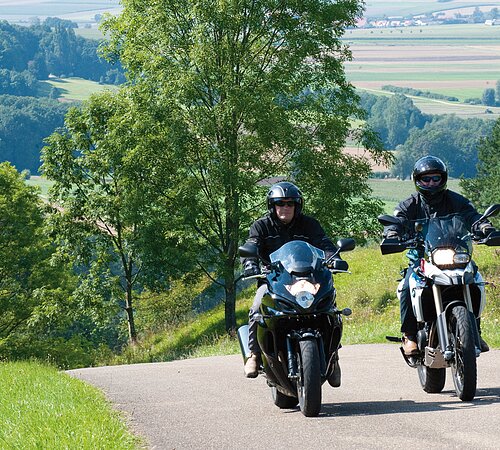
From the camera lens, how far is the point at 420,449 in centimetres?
595

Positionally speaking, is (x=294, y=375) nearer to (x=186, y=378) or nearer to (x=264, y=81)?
(x=186, y=378)

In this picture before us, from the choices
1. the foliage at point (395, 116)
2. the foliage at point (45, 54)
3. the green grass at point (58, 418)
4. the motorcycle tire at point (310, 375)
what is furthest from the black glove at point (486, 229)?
the foliage at point (45, 54)

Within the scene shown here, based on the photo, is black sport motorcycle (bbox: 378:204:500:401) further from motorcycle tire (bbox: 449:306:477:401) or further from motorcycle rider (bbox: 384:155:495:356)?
motorcycle rider (bbox: 384:155:495:356)

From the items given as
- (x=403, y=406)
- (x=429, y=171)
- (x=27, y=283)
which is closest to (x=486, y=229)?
(x=429, y=171)

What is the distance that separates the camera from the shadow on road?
7.62 m

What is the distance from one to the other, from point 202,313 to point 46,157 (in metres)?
9.20

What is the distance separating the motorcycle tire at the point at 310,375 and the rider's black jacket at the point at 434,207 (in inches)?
65.3

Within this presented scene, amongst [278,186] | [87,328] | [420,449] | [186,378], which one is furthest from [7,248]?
[420,449]

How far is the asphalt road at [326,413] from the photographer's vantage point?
6.38 meters

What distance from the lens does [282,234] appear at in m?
8.43

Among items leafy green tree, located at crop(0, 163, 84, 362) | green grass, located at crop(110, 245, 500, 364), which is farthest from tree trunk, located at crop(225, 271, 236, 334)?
leafy green tree, located at crop(0, 163, 84, 362)

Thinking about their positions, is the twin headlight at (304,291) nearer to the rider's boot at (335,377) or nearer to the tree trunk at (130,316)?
the rider's boot at (335,377)

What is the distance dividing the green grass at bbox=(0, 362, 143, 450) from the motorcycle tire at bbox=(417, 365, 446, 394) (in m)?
2.69

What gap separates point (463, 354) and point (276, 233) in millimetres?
1853
